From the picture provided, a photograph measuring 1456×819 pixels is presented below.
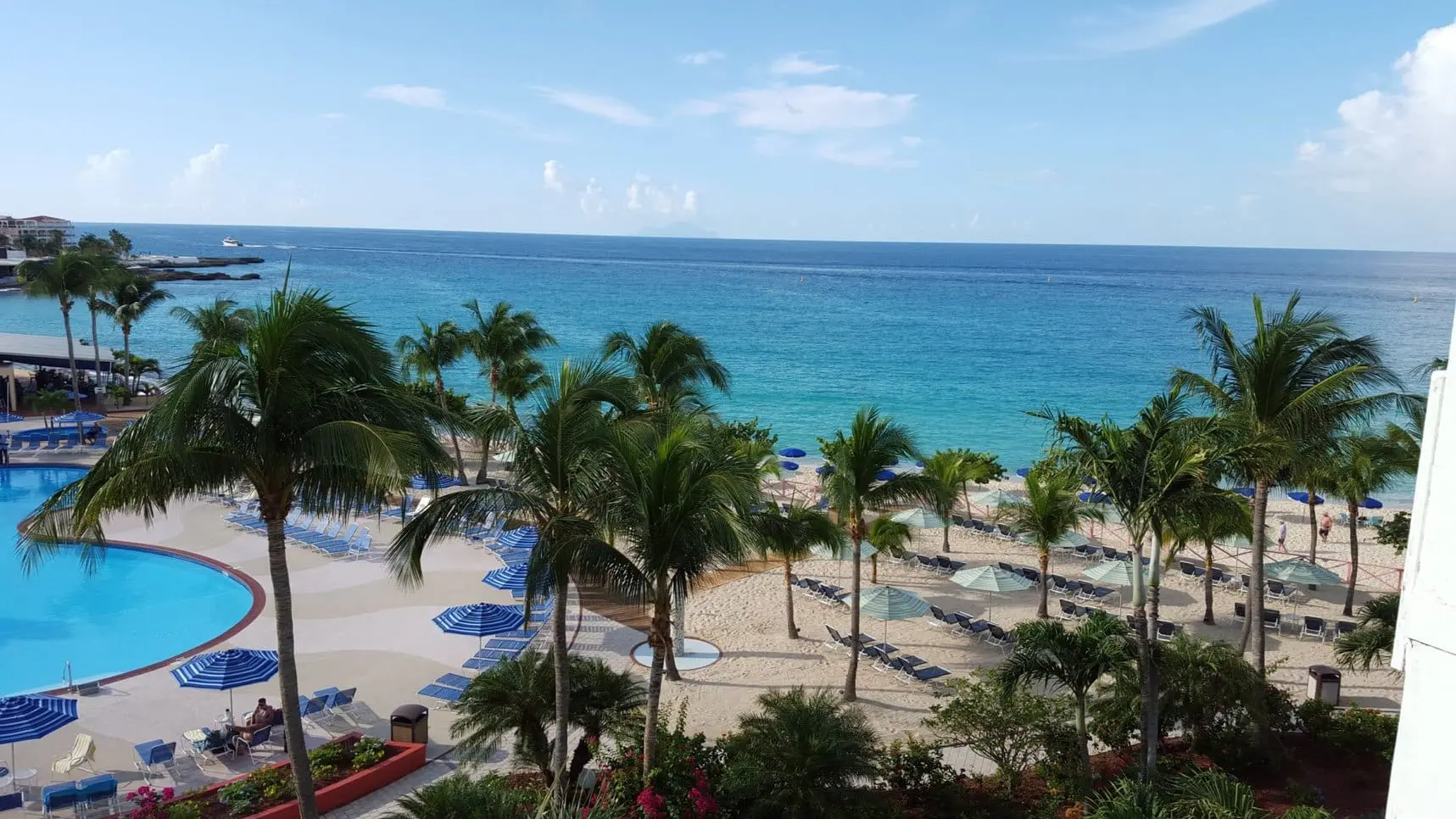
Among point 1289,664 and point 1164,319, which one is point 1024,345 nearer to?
point 1164,319

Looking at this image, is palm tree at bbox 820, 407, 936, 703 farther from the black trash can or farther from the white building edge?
the white building edge

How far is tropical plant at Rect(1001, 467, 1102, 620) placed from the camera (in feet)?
61.5

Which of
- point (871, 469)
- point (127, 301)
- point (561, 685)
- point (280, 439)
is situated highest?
point (127, 301)

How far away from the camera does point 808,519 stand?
1617 centimetres

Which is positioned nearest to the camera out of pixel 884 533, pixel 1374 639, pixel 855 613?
pixel 1374 639

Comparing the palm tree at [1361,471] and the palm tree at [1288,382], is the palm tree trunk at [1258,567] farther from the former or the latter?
the palm tree at [1361,471]

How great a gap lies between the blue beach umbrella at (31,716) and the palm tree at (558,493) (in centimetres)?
606

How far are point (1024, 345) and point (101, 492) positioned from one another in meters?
81.1

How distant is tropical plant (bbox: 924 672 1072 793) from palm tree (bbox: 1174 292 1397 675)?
13.0 ft

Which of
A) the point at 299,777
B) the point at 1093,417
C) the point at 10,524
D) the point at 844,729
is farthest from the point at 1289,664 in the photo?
the point at 1093,417

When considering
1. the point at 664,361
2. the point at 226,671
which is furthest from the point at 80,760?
the point at 664,361

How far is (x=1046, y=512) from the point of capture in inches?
739

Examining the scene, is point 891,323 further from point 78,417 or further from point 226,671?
point 226,671

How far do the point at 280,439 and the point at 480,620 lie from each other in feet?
24.9
